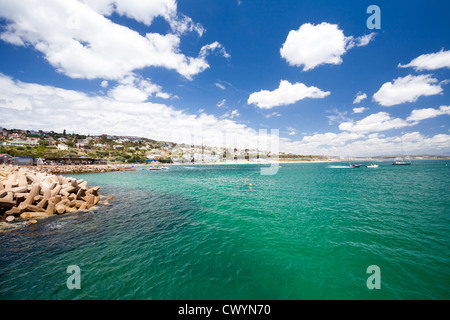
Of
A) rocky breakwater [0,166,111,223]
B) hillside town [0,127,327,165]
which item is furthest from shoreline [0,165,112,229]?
hillside town [0,127,327,165]

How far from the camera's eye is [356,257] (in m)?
8.34

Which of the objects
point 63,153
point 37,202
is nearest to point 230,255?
point 37,202

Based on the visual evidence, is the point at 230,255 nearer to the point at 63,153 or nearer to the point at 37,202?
the point at 37,202

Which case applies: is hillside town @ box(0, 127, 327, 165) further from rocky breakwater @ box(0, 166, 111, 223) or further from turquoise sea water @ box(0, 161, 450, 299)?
Result: turquoise sea water @ box(0, 161, 450, 299)

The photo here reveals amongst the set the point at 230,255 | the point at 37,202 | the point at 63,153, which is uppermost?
the point at 63,153

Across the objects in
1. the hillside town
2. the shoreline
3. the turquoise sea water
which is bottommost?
the turquoise sea water

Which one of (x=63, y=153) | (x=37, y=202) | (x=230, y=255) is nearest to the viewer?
(x=230, y=255)

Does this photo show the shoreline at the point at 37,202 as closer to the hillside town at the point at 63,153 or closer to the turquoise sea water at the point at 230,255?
the turquoise sea water at the point at 230,255

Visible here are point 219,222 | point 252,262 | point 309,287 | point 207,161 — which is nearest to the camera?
point 309,287

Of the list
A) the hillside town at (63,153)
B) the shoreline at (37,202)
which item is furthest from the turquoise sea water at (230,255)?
the hillside town at (63,153)
